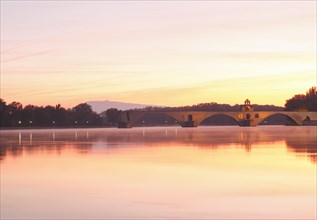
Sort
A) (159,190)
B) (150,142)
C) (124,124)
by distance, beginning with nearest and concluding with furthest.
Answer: (159,190) < (150,142) < (124,124)

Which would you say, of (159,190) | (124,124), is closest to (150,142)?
(159,190)

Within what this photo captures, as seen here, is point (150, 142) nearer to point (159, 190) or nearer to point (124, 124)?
point (159, 190)

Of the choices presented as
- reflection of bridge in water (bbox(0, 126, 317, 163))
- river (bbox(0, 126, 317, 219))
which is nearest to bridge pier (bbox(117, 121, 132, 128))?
reflection of bridge in water (bbox(0, 126, 317, 163))

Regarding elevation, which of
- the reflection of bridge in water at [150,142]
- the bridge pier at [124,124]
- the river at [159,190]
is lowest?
the river at [159,190]

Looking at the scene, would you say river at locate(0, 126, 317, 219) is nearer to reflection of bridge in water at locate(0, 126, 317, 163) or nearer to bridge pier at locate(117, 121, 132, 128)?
reflection of bridge in water at locate(0, 126, 317, 163)

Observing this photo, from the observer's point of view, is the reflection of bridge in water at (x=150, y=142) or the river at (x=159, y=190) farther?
the reflection of bridge in water at (x=150, y=142)

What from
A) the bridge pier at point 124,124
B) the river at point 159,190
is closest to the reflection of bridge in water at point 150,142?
the river at point 159,190

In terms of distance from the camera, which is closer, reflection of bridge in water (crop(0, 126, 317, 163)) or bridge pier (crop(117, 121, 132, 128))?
reflection of bridge in water (crop(0, 126, 317, 163))

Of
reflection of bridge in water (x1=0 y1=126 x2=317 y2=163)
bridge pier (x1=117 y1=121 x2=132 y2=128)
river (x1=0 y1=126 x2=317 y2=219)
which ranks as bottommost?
river (x1=0 y1=126 x2=317 y2=219)

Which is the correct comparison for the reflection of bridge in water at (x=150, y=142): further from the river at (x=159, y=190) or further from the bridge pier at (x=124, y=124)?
the bridge pier at (x=124, y=124)

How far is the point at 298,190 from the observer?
64.1 ft

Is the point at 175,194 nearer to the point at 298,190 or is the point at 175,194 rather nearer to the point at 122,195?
the point at 122,195

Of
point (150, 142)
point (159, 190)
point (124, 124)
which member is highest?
point (124, 124)

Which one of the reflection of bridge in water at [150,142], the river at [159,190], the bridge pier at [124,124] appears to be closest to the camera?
the river at [159,190]
